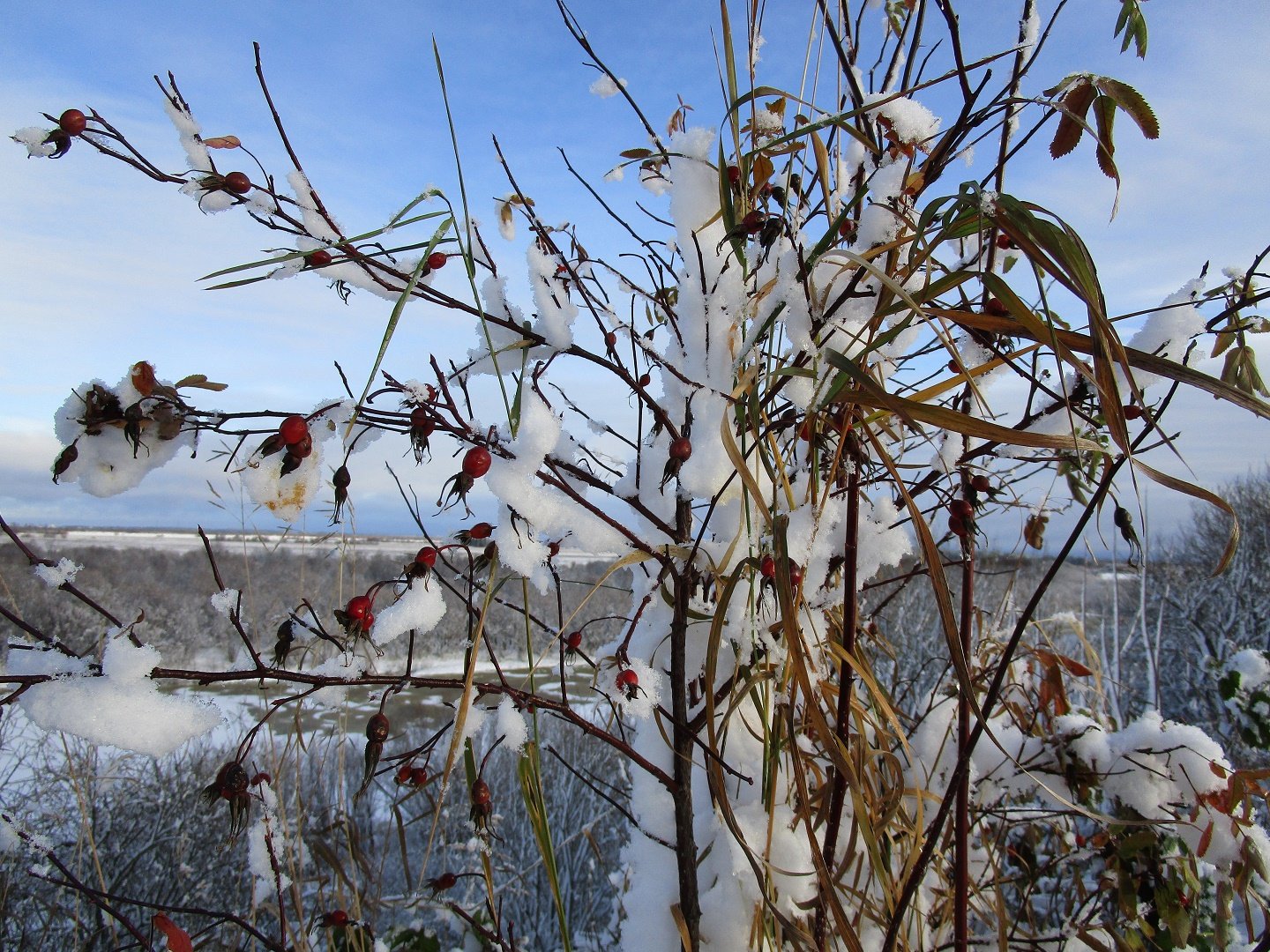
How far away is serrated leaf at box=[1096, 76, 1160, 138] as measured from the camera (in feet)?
1.98

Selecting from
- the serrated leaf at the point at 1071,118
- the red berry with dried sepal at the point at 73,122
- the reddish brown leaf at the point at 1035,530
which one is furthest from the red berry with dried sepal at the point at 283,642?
the reddish brown leaf at the point at 1035,530

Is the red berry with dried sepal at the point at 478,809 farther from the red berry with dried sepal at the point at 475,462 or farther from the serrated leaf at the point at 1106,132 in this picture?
the serrated leaf at the point at 1106,132

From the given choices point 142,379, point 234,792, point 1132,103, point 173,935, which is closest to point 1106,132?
point 1132,103

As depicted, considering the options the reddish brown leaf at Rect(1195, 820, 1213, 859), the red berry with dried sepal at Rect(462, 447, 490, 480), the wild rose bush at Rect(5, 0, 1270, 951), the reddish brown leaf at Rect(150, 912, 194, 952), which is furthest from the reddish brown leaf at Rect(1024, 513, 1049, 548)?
the reddish brown leaf at Rect(150, 912, 194, 952)

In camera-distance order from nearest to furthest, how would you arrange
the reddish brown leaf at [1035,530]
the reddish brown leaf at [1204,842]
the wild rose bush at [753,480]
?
the wild rose bush at [753,480] < the reddish brown leaf at [1204,842] < the reddish brown leaf at [1035,530]

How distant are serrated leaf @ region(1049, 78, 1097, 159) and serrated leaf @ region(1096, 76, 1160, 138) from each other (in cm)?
2

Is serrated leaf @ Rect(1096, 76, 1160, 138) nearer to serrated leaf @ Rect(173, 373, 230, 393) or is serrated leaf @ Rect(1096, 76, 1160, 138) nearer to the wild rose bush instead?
the wild rose bush

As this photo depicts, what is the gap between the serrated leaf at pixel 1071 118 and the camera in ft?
2.07

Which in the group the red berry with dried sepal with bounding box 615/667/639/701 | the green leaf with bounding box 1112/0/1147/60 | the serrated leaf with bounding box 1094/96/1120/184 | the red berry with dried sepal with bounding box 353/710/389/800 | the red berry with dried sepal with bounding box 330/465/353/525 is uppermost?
the green leaf with bounding box 1112/0/1147/60

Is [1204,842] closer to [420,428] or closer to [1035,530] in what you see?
[1035,530]

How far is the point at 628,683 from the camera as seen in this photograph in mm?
678

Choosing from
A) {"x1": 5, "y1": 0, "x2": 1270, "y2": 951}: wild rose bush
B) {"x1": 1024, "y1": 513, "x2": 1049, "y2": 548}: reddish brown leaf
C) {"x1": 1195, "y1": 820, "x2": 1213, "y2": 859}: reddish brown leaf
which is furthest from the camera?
{"x1": 1024, "y1": 513, "x2": 1049, "y2": 548}: reddish brown leaf

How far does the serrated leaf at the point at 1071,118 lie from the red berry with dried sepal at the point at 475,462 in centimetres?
62

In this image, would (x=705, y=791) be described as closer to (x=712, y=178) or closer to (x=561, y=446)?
(x=561, y=446)
